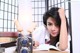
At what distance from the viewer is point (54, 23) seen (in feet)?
3.28

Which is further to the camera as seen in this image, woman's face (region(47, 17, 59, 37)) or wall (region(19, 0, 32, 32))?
woman's face (region(47, 17, 59, 37))

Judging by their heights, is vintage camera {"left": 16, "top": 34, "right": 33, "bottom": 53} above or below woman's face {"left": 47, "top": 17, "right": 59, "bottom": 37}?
below

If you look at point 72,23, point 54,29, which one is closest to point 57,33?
point 54,29

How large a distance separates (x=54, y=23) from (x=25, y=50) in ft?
1.69

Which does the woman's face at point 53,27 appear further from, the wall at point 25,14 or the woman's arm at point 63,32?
the wall at point 25,14
